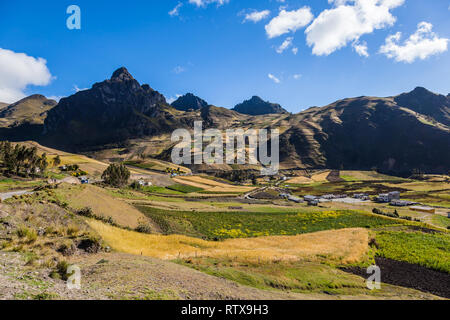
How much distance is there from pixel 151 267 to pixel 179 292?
427 cm

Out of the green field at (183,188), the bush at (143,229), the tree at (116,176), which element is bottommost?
the green field at (183,188)

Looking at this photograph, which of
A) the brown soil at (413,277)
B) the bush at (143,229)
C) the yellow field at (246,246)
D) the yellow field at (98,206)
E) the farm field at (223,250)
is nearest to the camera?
the farm field at (223,250)

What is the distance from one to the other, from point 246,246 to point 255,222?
21.9 metres

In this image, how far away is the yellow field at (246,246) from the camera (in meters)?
24.3

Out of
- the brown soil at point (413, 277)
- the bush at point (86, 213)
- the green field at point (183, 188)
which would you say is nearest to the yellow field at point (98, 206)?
the bush at point (86, 213)

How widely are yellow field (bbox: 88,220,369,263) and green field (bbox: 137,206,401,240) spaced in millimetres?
6419

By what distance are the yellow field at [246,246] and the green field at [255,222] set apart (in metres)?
6.42

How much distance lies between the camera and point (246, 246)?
1284 inches

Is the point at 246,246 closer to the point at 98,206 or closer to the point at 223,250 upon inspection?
the point at 223,250

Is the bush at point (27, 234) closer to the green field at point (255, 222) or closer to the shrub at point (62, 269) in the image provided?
the shrub at point (62, 269)

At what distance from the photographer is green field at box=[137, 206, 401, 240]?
42053 millimetres

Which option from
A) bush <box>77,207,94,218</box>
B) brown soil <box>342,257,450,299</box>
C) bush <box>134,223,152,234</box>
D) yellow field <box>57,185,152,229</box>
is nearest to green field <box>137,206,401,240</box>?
bush <box>134,223,152,234</box>
